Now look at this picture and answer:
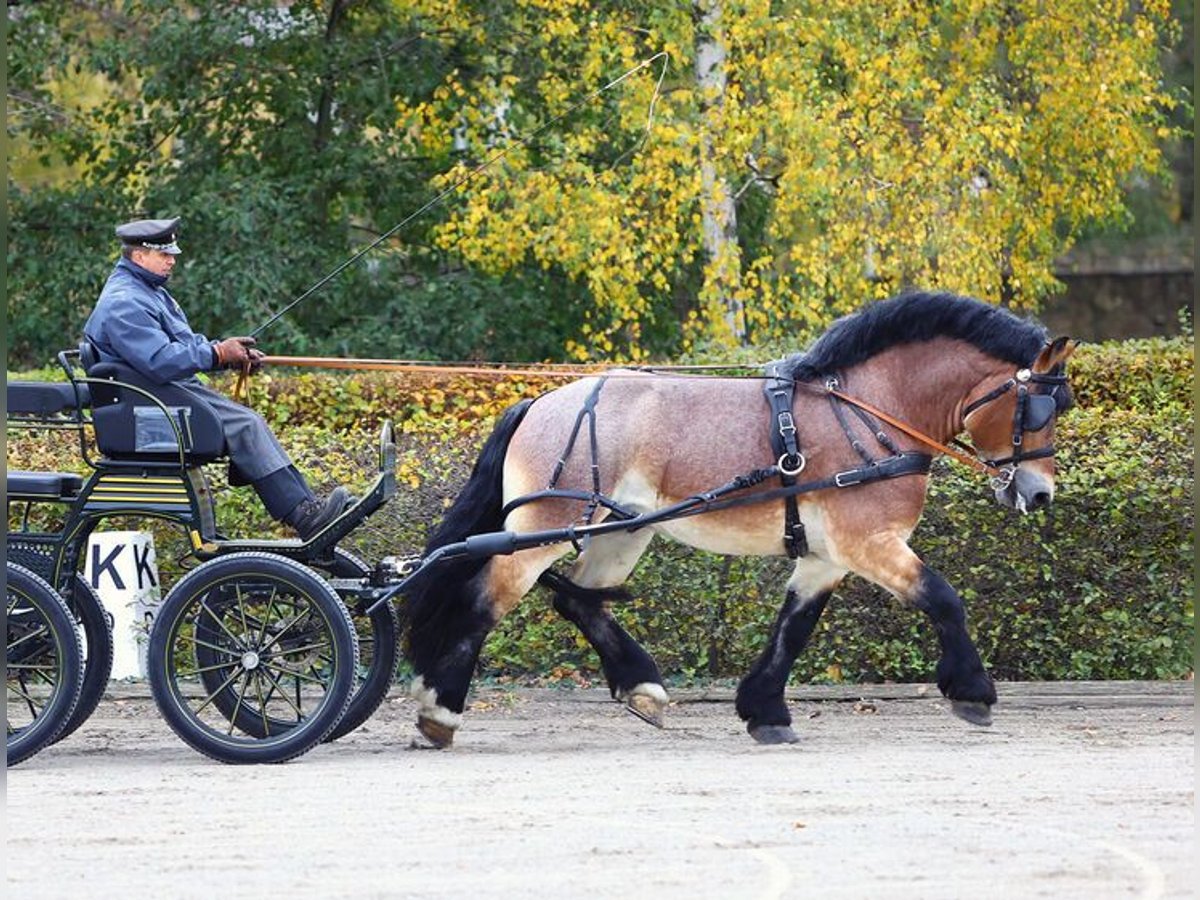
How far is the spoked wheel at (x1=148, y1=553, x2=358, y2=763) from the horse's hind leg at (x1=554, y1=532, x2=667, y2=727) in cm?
114

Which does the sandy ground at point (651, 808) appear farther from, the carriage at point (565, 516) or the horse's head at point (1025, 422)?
the horse's head at point (1025, 422)

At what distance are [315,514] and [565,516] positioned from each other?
1.00 metres

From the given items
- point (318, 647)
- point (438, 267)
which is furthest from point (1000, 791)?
point (438, 267)

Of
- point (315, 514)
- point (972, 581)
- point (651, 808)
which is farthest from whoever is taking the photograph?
point (972, 581)

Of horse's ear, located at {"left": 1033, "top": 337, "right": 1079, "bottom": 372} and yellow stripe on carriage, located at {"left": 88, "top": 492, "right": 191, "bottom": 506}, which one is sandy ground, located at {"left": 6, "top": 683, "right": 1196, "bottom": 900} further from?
horse's ear, located at {"left": 1033, "top": 337, "right": 1079, "bottom": 372}

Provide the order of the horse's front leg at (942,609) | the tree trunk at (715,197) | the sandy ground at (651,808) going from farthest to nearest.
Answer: the tree trunk at (715,197)
the horse's front leg at (942,609)
the sandy ground at (651,808)

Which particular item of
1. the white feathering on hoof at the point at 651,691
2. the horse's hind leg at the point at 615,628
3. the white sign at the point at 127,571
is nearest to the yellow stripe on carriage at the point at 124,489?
the white sign at the point at 127,571

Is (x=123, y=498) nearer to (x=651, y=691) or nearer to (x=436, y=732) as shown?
(x=436, y=732)

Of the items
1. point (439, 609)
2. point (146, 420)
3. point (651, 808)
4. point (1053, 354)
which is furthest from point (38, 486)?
point (1053, 354)

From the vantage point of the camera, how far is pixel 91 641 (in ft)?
28.4

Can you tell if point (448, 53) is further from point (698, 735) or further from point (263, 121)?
point (698, 735)

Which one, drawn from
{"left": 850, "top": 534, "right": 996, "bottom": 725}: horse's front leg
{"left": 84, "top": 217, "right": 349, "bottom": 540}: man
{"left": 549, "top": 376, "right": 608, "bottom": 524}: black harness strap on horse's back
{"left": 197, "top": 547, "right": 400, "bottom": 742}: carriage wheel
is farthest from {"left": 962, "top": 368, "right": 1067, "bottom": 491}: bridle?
{"left": 84, "top": 217, "right": 349, "bottom": 540}: man

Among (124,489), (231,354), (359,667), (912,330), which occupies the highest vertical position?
(912,330)

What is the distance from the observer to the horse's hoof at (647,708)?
9.30 metres
